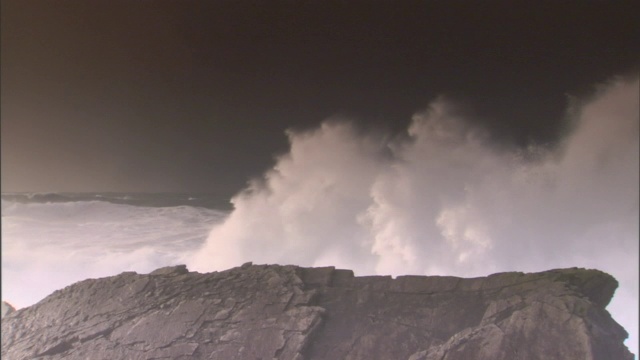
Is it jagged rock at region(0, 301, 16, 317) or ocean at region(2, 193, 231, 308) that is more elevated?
ocean at region(2, 193, 231, 308)

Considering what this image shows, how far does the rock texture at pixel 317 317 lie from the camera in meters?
9.38

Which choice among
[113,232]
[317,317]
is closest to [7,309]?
[113,232]

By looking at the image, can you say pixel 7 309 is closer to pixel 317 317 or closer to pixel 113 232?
pixel 113 232

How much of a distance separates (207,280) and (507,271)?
6203 millimetres

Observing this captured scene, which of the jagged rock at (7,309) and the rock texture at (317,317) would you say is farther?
the jagged rock at (7,309)

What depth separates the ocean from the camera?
1145 cm

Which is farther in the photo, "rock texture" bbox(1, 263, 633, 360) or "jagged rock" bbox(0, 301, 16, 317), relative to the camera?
"jagged rock" bbox(0, 301, 16, 317)

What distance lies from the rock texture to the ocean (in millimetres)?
307

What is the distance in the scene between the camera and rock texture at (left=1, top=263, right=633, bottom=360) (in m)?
9.38

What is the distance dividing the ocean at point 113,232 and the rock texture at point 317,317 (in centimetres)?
31

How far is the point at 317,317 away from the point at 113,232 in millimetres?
4971

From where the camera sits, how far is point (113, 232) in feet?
38.4

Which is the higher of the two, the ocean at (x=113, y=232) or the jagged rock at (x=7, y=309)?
the ocean at (x=113, y=232)

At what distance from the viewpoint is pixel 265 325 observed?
10430 millimetres
